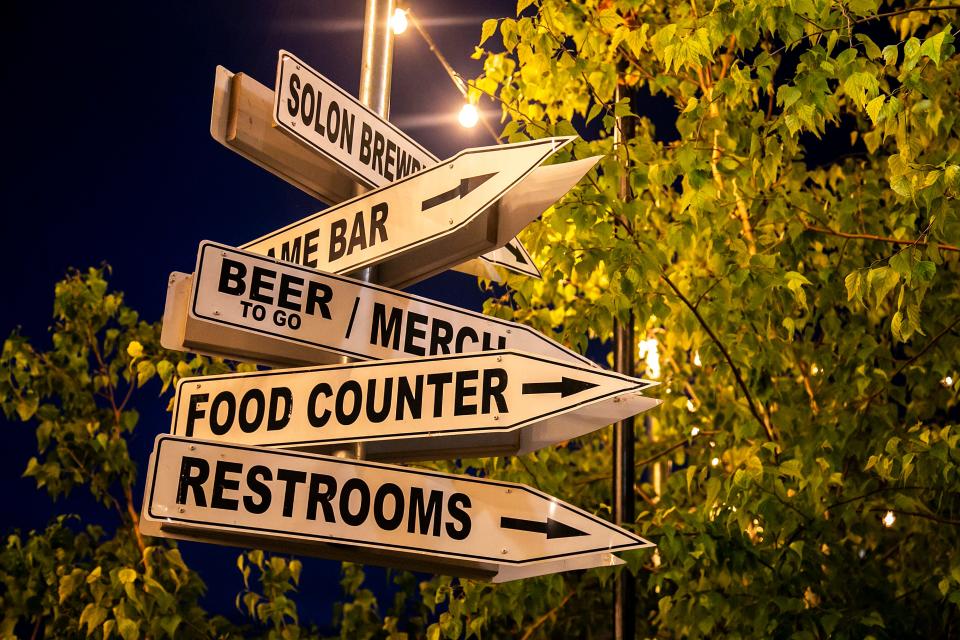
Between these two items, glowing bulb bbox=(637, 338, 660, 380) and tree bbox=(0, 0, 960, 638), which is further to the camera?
glowing bulb bbox=(637, 338, 660, 380)

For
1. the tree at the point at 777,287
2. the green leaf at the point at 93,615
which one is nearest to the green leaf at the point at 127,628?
the green leaf at the point at 93,615

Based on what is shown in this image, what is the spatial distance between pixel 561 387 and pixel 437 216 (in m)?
0.67

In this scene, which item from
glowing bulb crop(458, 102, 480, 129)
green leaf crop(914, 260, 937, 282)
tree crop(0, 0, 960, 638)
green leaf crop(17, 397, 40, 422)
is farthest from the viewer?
green leaf crop(17, 397, 40, 422)

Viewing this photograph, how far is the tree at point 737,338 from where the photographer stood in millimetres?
3605

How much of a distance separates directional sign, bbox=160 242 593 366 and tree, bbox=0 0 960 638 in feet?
3.17

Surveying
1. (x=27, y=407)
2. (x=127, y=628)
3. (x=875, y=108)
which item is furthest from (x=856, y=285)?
(x=27, y=407)

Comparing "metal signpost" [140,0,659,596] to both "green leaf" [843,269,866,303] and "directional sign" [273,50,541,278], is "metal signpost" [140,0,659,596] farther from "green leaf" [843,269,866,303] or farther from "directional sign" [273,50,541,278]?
"green leaf" [843,269,866,303]

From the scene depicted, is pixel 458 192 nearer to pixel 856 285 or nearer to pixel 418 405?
pixel 418 405

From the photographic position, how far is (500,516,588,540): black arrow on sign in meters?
2.64

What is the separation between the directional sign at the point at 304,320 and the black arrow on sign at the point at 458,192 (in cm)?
32

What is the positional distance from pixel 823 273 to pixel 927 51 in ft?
7.12

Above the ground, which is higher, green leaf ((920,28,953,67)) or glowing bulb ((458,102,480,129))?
glowing bulb ((458,102,480,129))

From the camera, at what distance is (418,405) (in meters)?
2.76

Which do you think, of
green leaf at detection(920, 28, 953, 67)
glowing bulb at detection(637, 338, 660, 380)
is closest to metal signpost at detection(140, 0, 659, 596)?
green leaf at detection(920, 28, 953, 67)
